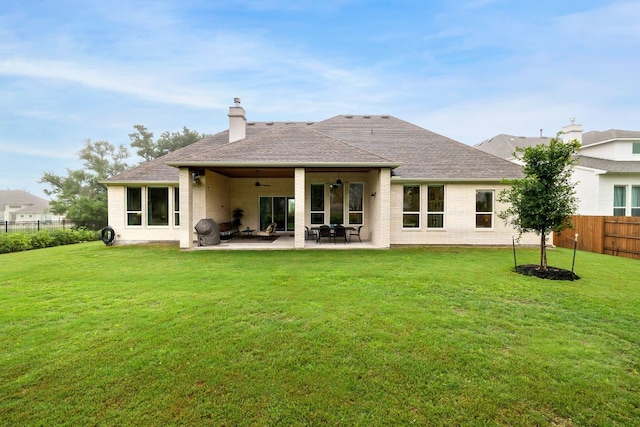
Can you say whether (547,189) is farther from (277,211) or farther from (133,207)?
(133,207)

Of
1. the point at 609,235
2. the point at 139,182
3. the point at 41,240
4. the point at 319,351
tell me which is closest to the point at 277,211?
the point at 139,182

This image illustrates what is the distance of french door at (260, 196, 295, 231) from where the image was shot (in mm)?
17000

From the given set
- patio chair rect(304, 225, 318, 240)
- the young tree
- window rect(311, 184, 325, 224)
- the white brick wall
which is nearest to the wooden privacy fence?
the white brick wall

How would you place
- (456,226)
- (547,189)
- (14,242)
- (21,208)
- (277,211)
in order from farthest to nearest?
(21,208), (277,211), (14,242), (456,226), (547,189)

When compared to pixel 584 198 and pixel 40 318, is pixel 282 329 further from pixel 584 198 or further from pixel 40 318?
pixel 584 198

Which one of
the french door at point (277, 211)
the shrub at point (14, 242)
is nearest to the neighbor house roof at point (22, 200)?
the shrub at point (14, 242)

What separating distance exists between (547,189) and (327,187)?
907cm

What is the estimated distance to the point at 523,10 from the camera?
13305 mm

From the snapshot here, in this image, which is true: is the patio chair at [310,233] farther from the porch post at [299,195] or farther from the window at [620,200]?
the window at [620,200]

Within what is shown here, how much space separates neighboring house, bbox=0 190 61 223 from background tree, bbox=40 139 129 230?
17791 mm

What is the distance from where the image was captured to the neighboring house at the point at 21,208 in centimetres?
4662

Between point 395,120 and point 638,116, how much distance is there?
21.8m

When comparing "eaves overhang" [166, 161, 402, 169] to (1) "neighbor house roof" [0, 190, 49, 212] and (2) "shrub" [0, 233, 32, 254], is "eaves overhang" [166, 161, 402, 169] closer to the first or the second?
(2) "shrub" [0, 233, 32, 254]

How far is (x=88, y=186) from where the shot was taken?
3291cm
